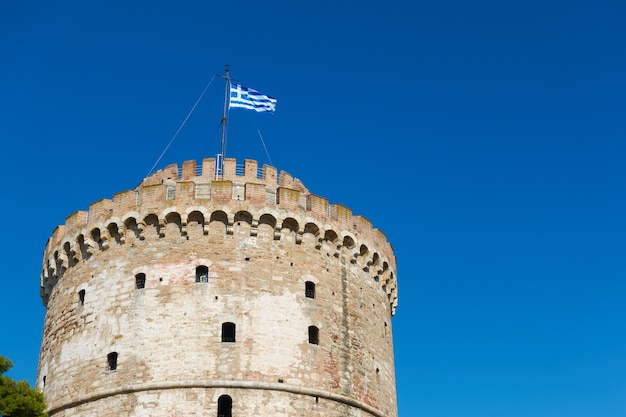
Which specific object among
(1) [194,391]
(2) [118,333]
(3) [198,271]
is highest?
(3) [198,271]

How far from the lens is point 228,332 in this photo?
77.9 feet

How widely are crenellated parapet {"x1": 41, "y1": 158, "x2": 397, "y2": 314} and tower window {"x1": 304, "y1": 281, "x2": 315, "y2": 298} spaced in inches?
47.3

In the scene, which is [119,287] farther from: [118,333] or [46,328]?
[46,328]

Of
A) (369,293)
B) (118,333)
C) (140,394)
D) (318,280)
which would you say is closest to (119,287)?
(118,333)

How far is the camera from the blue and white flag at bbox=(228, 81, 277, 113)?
2898 centimetres

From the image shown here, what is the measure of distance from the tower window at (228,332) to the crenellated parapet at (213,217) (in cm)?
271

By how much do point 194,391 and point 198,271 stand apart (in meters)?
3.44

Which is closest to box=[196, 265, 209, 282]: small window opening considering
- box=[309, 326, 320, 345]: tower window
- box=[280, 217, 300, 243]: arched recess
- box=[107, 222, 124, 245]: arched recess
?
box=[280, 217, 300, 243]: arched recess

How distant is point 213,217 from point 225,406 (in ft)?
17.7

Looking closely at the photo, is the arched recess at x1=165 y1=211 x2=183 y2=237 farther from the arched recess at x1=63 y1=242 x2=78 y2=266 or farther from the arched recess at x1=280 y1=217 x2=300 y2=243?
the arched recess at x1=63 y1=242 x2=78 y2=266

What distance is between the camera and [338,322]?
25312mm

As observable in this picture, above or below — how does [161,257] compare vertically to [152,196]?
below

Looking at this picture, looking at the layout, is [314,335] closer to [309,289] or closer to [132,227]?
[309,289]

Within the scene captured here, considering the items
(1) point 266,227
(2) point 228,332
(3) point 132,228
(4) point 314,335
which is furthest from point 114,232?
(4) point 314,335
